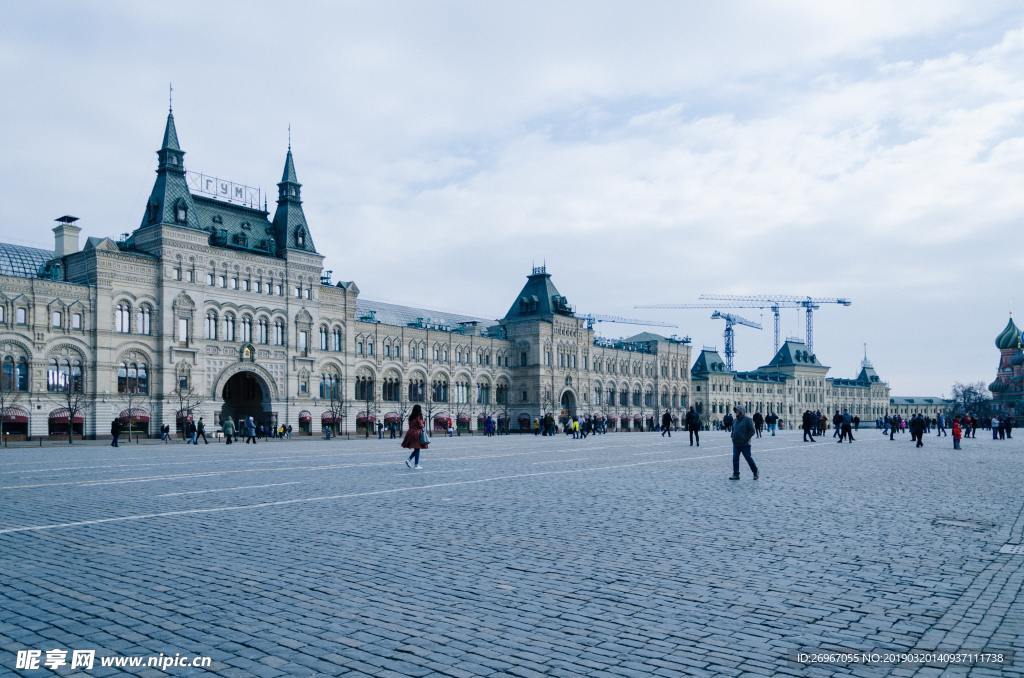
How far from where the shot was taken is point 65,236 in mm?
62188

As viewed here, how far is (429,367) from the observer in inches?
3339

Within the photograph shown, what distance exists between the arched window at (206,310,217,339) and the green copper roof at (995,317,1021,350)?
12144cm

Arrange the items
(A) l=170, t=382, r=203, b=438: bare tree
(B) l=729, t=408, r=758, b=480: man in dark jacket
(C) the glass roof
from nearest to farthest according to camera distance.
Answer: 1. (B) l=729, t=408, r=758, b=480: man in dark jacket
2. (C) the glass roof
3. (A) l=170, t=382, r=203, b=438: bare tree

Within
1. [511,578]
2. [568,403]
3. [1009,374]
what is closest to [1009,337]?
[1009,374]

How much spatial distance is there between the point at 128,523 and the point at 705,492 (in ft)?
33.9

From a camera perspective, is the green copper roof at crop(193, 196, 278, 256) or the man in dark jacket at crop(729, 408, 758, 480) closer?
the man in dark jacket at crop(729, 408, 758, 480)

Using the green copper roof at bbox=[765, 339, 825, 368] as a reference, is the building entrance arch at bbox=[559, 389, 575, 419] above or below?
below

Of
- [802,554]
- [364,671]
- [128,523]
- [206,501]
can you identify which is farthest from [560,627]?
[206,501]

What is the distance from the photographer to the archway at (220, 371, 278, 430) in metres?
68.5

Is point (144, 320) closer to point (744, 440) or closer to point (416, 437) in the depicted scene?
point (416, 437)

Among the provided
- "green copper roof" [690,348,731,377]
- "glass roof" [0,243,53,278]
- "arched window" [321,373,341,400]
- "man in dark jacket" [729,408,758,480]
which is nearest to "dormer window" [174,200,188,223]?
"glass roof" [0,243,53,278]

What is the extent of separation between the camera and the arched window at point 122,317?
58.5m

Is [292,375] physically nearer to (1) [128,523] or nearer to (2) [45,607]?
(1) [128,523]

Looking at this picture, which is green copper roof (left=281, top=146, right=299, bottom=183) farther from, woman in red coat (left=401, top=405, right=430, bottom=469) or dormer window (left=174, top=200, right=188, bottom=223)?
woman in red coat (left=401, top=405, right=430, bottom=469)
